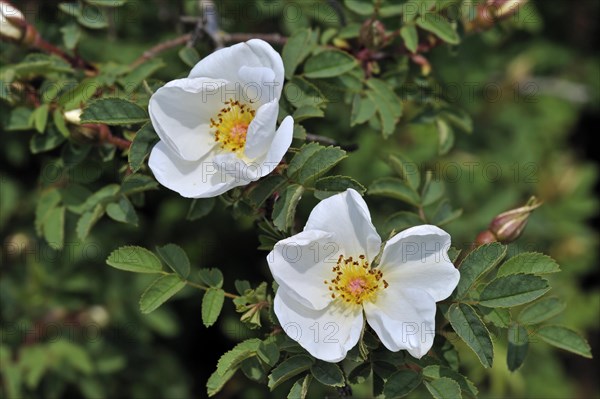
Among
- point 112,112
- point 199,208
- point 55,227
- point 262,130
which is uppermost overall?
point 262,130

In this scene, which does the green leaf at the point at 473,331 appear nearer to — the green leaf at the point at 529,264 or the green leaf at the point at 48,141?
the green leaf at the point at 529,264

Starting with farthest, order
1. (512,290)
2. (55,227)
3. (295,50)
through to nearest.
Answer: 1. (55,227)
2. (295,50)
3. (512,290)

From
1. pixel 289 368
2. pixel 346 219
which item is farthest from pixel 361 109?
pixel 289 368

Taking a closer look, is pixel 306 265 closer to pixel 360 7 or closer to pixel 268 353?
pixel 268 353

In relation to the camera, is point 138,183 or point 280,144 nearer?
point 280,144

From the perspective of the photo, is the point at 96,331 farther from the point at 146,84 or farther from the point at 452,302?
the point at 452,302

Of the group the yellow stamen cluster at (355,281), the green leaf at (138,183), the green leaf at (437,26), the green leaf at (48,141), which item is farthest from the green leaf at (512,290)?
the green leaf at (48,141)
